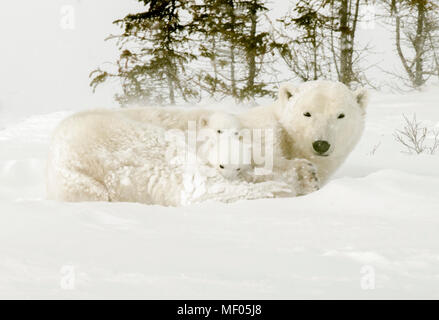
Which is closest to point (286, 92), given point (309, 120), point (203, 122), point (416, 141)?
point (309, 120)

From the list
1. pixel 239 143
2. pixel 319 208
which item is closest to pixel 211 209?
pixel 319 208

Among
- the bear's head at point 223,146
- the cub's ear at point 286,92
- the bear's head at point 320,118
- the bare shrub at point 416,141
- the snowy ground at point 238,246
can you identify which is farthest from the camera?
the bare shrub at point 416,141

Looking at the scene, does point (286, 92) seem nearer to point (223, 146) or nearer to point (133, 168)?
point (223, 146)

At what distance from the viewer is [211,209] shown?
3.00 meters

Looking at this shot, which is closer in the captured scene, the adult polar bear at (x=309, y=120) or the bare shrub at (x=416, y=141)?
the adult polar bear at (x=309, y=120)

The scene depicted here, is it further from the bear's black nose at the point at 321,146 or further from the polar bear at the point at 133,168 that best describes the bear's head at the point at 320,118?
the polar bear at the point at 133,168

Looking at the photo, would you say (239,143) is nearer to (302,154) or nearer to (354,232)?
(302,154)

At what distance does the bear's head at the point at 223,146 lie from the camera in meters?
3.71

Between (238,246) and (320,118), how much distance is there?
1950 mm

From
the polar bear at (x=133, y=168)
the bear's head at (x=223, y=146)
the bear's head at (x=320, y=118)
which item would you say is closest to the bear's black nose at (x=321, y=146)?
the bear's head at (x=320, y=118)

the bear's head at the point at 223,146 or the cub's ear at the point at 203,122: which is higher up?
the cub's ear at the point at 203,122

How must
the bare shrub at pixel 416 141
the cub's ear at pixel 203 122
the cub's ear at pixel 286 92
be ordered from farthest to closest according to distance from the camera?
the bare shrub at pixel 416 141
the cub's ear at pixel 286 92
the cub's ear at pixel 203 122

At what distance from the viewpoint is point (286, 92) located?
419cm

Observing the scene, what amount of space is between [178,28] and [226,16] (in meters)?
1.38
